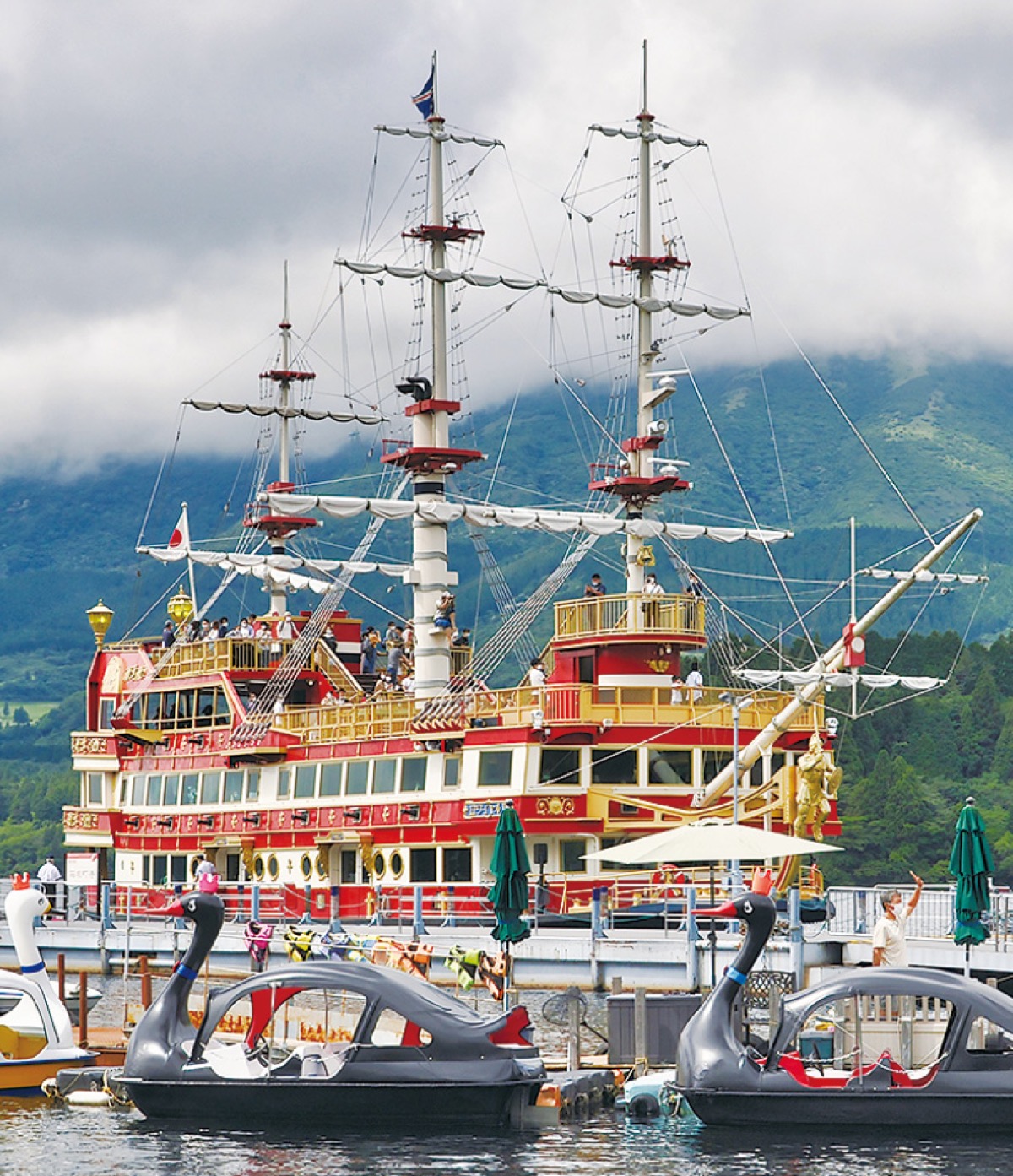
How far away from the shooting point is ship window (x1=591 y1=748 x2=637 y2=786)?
131 feet

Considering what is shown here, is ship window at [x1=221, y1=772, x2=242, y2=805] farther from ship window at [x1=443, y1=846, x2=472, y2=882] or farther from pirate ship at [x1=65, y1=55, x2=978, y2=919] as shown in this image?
ship window at [x1=443, y1=846, x2=472, y2=882]

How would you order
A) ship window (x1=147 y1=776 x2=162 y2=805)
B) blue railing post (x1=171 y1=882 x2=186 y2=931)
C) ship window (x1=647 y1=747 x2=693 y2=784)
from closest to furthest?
ship window (x1=647 y1=747 x2=693 y2=784)
blue railing post (x1=171 y1=882 x2=186 y2=931)
ship window (x1=147 y1=776 x2=162 y2=805)

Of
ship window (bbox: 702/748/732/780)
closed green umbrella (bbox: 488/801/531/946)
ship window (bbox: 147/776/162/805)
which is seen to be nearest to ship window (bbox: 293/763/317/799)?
ship window (bbox: 147/776/162/805)

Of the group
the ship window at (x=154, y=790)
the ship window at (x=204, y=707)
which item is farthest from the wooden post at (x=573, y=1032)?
the ship window at (x=154, y=790)

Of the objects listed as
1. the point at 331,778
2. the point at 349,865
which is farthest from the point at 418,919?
the point at 331,778

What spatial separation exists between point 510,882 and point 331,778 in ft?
48.3

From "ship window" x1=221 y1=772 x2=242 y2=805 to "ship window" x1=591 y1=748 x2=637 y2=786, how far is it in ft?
36.5

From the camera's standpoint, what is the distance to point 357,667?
53250 mm

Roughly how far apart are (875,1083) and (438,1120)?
15.8ft

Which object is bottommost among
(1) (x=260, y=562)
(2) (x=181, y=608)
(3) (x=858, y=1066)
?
(3) (x=858, y=1066)

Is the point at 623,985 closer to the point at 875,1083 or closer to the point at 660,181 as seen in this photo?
the point at 875,1083

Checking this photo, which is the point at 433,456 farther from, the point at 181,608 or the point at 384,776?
the point at 181,608

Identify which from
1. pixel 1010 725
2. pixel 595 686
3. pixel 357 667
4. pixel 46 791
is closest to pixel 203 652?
pixel 357 667

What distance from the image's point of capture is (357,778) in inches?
1731
